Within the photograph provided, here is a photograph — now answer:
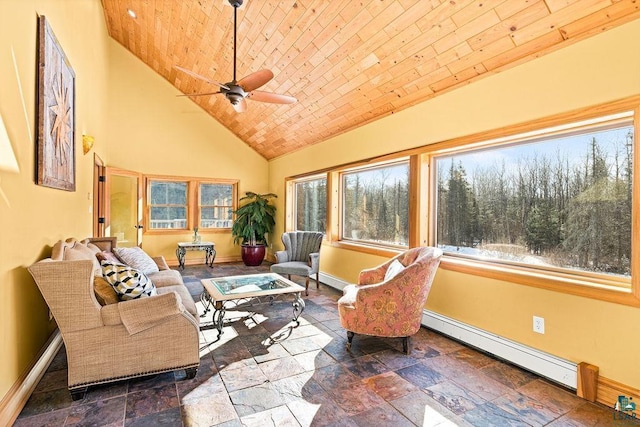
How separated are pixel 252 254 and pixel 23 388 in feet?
16.1

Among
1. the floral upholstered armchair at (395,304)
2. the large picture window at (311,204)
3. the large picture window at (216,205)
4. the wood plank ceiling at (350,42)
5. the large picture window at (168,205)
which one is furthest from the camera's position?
the large picture window at (216,205)

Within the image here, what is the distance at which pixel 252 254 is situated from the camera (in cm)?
691

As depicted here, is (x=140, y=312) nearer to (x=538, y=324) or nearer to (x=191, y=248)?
(x=538, y=324)

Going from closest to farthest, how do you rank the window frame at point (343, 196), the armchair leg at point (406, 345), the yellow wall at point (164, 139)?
the armchair leg at point (406, 345) → the window frame at point (343, 196) → the yellow wall at point (164, 139)

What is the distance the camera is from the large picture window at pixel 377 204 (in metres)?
4.17

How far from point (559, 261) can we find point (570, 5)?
182 cm

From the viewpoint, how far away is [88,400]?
2.09m

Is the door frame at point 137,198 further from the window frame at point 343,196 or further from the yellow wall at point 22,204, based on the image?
the window frame at point 343,196

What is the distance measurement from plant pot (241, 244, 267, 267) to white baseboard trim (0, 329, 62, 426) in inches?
168

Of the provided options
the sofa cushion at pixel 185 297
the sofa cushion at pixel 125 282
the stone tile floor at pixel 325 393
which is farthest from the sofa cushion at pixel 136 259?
the sofa cushion at pixel 125 282

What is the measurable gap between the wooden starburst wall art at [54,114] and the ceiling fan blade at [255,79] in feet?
4.75

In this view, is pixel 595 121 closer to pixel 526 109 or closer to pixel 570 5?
pixel 526 109

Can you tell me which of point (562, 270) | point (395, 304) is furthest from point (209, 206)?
point (562, 270)

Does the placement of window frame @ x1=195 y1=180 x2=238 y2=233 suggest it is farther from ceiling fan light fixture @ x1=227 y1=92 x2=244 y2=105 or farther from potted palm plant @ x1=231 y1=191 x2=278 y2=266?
ceiling fan light fixture @ x1=227 y1=92 x2=244 y2=105
